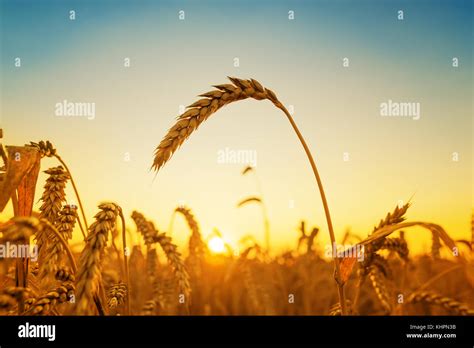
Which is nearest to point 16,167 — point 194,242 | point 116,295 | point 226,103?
point 116,295

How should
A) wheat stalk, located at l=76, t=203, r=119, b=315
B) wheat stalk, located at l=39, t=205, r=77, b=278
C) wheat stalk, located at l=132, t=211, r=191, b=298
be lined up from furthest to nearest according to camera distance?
wheat stalk, located at l=132, t=211, r=191, b=298 < wheat stalk, located at l=39, t=205, r=77, b=278 < wheat stalk, located at l=76, t=203, r=119, b=315

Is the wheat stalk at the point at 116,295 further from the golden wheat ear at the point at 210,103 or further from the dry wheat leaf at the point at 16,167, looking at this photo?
the golden wheat ear at the point at 210,103

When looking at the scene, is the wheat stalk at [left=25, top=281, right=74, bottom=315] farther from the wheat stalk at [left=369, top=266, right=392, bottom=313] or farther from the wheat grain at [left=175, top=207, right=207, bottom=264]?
the wheat grain at [left=175, top=207, right=207, bottom=264]

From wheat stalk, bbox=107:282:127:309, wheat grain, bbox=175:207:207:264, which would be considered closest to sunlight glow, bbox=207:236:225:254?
wheat grain, bbox=175:207:207:264

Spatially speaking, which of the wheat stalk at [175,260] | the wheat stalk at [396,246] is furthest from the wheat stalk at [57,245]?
the wheat stalk at [396,246]

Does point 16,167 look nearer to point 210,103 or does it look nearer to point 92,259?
point 92,259

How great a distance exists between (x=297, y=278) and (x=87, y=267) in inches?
197

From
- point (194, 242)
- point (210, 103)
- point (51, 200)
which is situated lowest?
point (194, 242)

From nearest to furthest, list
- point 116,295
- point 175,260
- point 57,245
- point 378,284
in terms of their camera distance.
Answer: point 57,245, point 116,295, point 175,260, point 378,284
